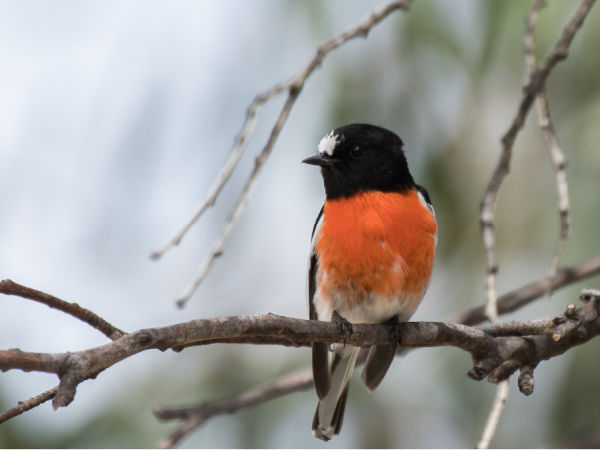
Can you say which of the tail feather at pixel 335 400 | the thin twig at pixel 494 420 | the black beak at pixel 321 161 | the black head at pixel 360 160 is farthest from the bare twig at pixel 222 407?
the thin twig at pixel 494 420

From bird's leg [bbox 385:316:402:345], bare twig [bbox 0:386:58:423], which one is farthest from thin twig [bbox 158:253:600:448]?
bare twig [bbox 0:386:58:423]

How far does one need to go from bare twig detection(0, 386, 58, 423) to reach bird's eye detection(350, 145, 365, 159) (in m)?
2.44

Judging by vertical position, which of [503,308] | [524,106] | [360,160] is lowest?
[503,308]

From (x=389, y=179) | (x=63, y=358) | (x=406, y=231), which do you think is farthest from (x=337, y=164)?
(x=63, y=358)

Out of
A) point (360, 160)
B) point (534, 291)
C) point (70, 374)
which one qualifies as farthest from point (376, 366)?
point (70, 374)

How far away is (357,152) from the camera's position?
390 cm

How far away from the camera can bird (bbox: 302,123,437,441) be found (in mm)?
3459

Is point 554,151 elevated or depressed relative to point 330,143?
depressed

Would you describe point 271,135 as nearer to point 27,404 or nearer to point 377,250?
point 377,250

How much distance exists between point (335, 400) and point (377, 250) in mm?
892

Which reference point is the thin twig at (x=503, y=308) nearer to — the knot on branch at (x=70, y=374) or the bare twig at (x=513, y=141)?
the bare twig at (x=513, y=141)

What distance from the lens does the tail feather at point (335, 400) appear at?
12.8 feet

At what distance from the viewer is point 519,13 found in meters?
5.13

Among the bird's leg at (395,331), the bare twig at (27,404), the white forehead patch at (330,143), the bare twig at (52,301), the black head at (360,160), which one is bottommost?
the bare twig at (27,404)
